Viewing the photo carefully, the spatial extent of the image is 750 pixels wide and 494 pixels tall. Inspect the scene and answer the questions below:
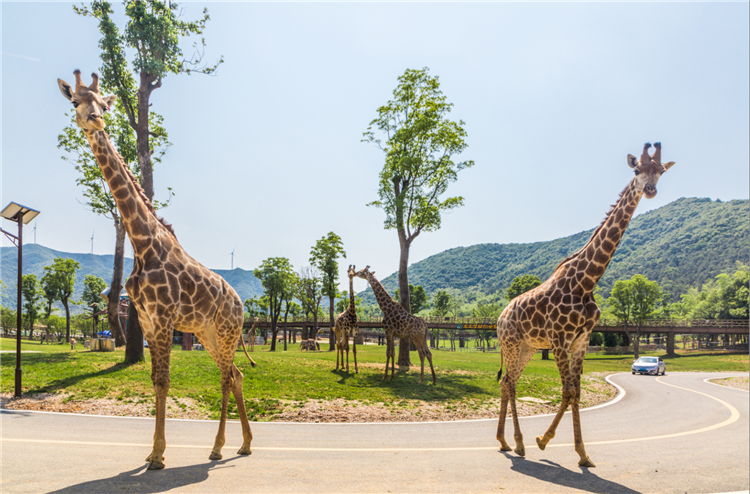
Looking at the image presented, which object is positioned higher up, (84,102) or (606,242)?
(84,102)

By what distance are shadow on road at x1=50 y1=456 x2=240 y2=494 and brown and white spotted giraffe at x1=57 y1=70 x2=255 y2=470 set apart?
0.22 meters

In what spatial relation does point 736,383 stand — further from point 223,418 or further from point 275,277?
point 275,277

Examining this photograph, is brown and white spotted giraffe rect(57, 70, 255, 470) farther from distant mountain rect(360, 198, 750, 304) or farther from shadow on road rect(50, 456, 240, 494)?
distant mountain rect(360, 198, 750, 304)

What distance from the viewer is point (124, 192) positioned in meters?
6.36

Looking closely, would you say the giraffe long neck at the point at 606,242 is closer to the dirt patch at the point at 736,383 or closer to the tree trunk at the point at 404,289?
the tree trunk at the point at 404,289

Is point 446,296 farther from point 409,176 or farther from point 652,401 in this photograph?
point 652,401

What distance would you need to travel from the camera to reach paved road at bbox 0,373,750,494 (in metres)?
5.81

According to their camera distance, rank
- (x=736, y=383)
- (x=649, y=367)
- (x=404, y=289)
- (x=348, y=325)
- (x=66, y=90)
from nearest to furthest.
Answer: (x=66, y=90)
(x=348, y=325)
(x=404, y=289)
(x=736, y=383)
(x=649, y=367)

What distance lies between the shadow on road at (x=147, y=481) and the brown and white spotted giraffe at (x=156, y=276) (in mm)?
218

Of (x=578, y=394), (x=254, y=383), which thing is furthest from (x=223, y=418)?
(x=254, y=383)

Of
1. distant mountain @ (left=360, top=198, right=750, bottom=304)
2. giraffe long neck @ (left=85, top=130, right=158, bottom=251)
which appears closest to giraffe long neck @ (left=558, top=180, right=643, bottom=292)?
giraffe long neck @ (left=85, top=130, right=158, bottom=251)

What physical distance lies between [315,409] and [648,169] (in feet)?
31.2

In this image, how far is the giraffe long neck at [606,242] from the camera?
24.5 ft

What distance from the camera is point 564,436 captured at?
31.5 feet
